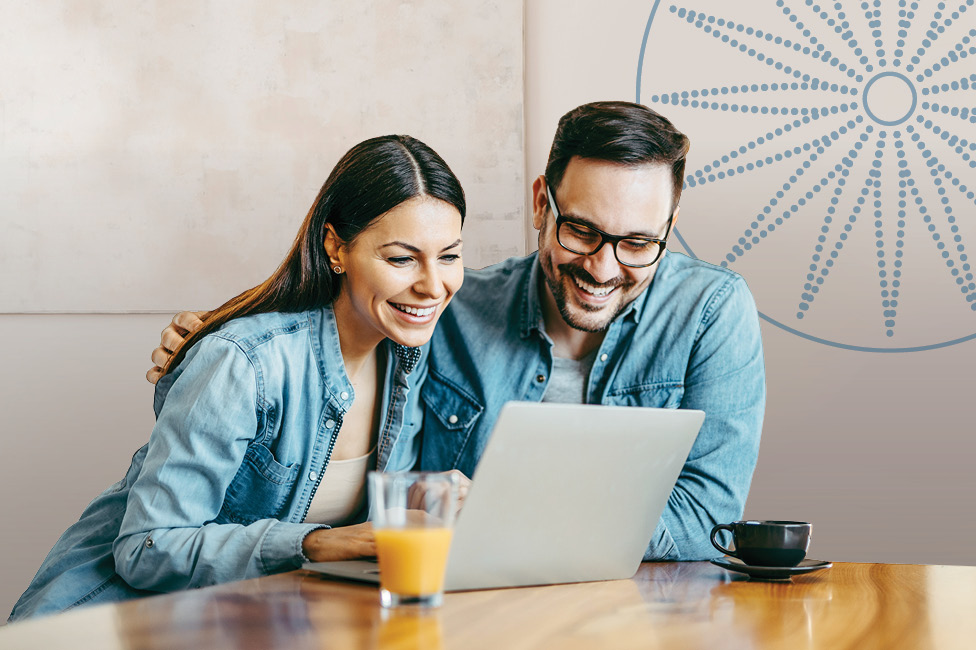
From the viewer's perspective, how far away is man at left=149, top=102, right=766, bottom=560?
1.67 metres

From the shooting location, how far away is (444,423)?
1696 millimetres

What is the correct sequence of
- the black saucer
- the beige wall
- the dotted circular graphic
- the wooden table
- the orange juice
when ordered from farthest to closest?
the beige wall
the dotted circular graphic
the black saucer
the orange juice
the wooden table

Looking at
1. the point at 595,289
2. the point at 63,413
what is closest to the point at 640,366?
the point at 595,289

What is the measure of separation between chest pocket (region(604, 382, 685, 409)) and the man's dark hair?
33 cm

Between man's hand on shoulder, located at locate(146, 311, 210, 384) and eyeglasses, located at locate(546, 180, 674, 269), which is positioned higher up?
eyeglasses, located at locate(546, 180, 674, 269)

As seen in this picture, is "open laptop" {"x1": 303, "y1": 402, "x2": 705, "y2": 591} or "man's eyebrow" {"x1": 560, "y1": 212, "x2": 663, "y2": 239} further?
"man's eyebrow" {"x1": 560, "y1": 212, "x2": 663, "y2": 239}

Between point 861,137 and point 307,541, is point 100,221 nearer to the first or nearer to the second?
point 307,541

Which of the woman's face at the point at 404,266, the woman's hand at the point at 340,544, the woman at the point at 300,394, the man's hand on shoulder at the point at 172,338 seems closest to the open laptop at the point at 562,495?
the woman's hand at the point at 340,544

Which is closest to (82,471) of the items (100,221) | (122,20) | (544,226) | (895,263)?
(100,221)

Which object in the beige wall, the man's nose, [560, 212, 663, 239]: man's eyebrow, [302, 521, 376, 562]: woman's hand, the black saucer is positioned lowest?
the beige wall

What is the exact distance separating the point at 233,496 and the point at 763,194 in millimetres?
1549

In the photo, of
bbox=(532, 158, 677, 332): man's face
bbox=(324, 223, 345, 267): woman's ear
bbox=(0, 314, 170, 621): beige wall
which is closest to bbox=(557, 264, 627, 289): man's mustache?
bbox=(532, 158, 677, 332): man's face

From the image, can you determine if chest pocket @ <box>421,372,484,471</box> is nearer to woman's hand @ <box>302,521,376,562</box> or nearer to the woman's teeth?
the woman's teeth

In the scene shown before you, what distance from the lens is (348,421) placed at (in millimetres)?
1572
